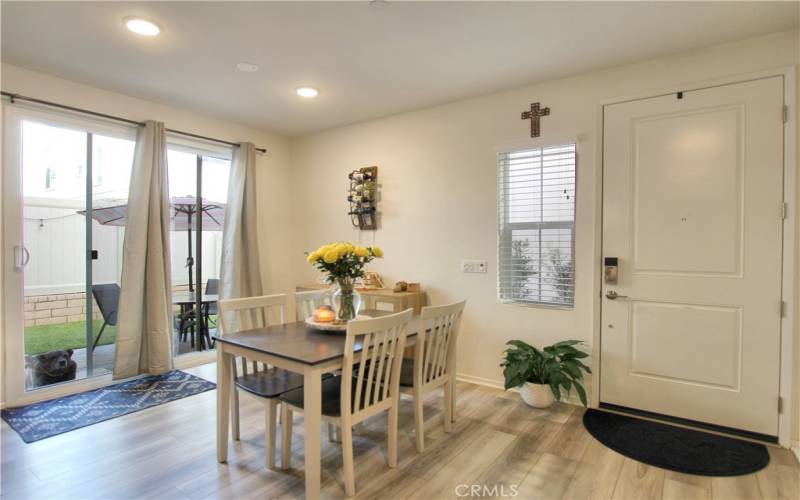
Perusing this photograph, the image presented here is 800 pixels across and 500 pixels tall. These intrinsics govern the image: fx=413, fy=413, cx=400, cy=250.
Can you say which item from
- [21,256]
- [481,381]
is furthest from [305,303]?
[21,256]

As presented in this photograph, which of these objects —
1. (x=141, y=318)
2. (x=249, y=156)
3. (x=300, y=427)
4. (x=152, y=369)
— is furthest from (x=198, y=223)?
(x=300, y=427)

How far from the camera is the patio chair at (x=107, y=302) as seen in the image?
11.6 feet

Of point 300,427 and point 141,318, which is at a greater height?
point 141,318

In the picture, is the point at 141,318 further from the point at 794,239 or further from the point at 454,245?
the point at 794,239

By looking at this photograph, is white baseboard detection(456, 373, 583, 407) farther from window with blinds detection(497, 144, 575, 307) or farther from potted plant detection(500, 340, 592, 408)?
window with blinds detection(497, 144, 575, 307)

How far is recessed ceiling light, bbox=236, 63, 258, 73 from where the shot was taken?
2904 millimetres

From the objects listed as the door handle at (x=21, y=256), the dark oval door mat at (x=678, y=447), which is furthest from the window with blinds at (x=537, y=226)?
the door handle at (x=21, y=256)

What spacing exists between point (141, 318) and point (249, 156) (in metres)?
1.90

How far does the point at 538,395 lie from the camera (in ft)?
9.71

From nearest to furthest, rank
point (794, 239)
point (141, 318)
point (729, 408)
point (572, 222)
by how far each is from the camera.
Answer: point (794, 239)
point (729, 408)
point (572, 222)
point (141, 318)

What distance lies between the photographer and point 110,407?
3.00 metres

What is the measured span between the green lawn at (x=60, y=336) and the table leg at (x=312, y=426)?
2.59 metres

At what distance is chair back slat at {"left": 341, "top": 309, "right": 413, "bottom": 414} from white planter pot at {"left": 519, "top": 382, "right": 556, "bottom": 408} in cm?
123

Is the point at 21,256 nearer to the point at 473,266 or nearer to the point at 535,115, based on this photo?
the point at 473,266
